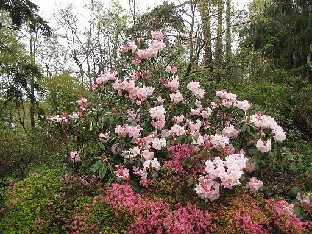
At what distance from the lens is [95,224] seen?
3.57 m

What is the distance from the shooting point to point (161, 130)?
466 centimetres

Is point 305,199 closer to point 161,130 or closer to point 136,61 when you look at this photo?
point 161,130

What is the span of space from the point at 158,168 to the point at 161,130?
0.72 meters

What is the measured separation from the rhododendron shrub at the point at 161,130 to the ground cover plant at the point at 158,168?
0.01 m

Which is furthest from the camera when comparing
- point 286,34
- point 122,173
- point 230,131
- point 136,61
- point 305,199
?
point 286,34

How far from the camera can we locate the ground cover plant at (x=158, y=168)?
3.57m

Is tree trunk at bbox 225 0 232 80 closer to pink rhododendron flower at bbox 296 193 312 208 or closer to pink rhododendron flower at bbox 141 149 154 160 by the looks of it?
pink rhododendron flower at bbox 141 149 154 160

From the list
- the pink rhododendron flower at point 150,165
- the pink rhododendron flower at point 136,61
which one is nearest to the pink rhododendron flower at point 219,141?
the pink rhododendron flower at point 150,165

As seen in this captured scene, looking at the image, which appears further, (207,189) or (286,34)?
(286,34)

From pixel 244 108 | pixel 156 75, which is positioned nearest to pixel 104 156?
pixel 156 75

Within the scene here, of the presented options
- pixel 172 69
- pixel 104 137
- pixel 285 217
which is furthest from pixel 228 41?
pixel 285 217

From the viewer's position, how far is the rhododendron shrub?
13.3 feet

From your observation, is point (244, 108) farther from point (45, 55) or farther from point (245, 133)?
point (45, 55)

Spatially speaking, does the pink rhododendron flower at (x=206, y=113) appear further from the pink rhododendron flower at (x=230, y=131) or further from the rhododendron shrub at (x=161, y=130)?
the pink rhododendron flower at (x=230, y=131)
